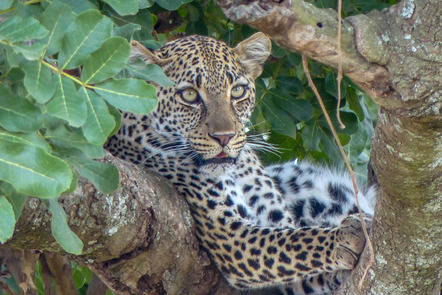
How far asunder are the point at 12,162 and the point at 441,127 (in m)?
1.78

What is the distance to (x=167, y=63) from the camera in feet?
18.7

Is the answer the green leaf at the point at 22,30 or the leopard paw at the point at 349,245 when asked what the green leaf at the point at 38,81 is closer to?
the green leaf at the point at 22,30

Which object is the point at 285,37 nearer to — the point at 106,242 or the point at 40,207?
the point at 40,207

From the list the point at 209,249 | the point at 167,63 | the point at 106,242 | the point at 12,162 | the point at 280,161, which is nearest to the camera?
the point at 12,162

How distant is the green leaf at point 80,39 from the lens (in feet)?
9.48

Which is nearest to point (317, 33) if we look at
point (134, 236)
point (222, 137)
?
point (134, 236)

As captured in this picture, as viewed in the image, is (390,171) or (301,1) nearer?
(301,1)

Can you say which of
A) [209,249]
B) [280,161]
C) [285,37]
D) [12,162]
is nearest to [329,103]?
[280,161]

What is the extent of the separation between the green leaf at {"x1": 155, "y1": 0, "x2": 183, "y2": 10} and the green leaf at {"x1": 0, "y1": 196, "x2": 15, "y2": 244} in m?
2.61

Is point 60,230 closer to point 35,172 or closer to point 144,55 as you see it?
point 35,172

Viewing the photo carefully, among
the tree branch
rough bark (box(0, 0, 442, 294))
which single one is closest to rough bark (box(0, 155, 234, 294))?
rough bark (box(0, 0, 442, 294))

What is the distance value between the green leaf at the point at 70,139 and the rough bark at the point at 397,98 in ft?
2.50

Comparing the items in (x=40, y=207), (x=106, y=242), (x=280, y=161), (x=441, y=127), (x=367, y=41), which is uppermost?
(x=367, y=41)

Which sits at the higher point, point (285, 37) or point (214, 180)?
point (285, 37)
